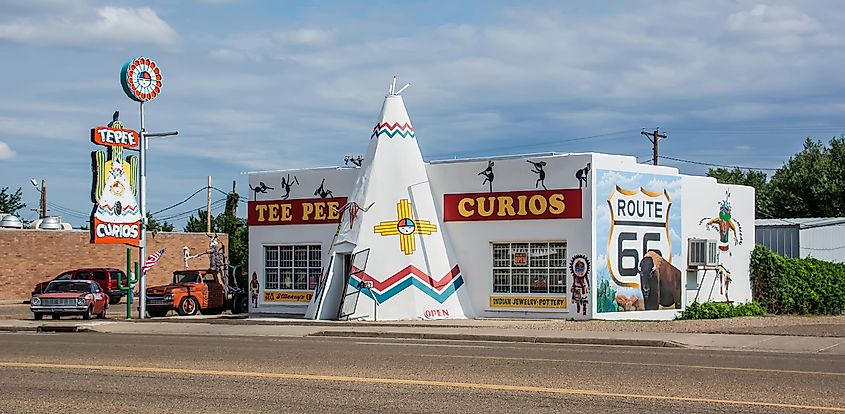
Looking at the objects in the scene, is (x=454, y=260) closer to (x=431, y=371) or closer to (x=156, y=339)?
(x=156, y=339)

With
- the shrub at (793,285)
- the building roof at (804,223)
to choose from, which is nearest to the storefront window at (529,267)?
the shrub at (793,285)

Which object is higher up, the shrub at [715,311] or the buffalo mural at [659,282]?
the buffalo mural at [659,282]

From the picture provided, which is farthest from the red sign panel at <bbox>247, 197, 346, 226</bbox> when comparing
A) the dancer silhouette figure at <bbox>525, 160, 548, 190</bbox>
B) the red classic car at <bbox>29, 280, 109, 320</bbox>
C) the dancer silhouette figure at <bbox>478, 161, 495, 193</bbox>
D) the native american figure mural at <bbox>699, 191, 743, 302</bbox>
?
the native american figure mural at <bbox>699, 191, 743, 302</bbox>

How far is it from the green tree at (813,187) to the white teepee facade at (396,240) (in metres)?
40.2

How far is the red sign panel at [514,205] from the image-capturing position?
3164 cm

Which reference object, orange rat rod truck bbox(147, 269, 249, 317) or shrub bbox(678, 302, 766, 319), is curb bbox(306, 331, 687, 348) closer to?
shrub bbox(678, 302, 766, 319)

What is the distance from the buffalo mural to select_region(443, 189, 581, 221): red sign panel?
3.17 metres

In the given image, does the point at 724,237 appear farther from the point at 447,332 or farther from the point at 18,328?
the point at 18,328

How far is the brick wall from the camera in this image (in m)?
53.4

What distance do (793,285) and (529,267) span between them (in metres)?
10.4

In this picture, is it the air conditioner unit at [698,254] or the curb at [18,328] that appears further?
the air conditioner unit at [698,254]

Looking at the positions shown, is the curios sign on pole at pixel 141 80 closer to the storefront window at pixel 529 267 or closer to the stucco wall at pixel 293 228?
the stucco wall at pixel 293 228

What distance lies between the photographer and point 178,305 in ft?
117

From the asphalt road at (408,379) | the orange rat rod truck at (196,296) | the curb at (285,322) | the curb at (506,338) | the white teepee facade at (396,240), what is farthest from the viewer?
the orange rat rod truck at (196,296)
